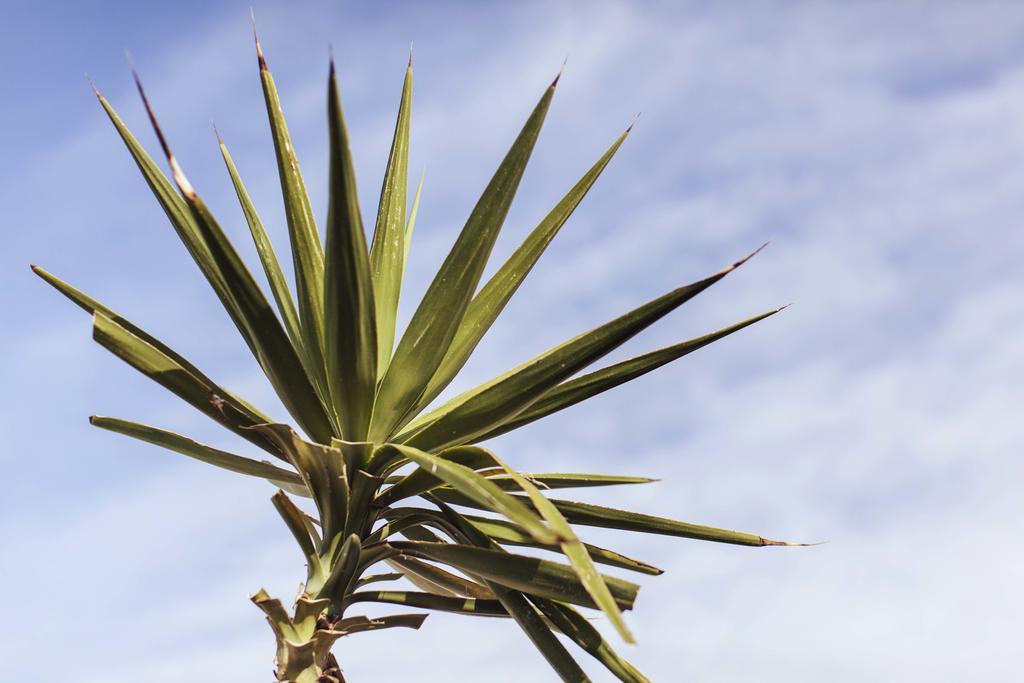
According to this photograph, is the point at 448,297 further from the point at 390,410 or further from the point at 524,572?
the point at 524,572

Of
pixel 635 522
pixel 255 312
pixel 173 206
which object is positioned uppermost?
pixel 173 206

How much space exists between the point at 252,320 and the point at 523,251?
87 centimetres

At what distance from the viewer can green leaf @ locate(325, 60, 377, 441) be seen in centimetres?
173

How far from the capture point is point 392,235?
9.28ft

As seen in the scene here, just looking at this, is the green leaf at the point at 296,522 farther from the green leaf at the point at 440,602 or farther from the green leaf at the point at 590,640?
the green leaf at the point at 590,640

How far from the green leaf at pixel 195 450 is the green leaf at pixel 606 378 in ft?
1.85

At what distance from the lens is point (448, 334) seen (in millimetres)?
2285

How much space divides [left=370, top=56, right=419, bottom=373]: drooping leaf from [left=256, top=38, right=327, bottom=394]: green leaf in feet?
0.78

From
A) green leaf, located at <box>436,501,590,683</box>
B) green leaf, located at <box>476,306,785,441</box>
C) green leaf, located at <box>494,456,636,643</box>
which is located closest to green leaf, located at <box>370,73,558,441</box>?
green leaf, located at <box>476,306,785,441</box>

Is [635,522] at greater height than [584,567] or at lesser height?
greater

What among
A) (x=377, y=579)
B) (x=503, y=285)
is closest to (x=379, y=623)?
(x=377, y=579)

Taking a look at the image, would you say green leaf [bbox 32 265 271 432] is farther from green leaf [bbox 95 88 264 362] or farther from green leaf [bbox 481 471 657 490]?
green leaf [bbox 481 471 657 490]

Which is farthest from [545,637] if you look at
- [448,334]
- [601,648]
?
[448,334]

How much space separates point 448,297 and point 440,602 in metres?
0.83
